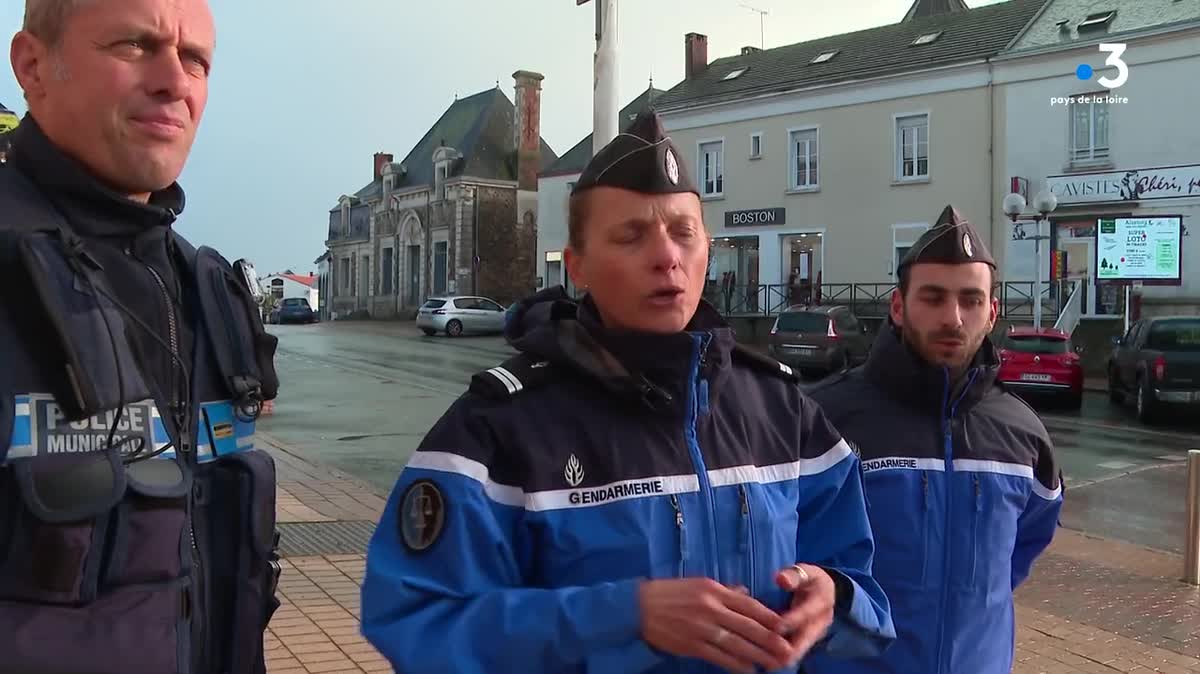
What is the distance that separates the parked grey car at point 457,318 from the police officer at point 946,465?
33.3 metres

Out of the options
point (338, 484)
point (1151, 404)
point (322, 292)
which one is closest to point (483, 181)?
point (322, 292)

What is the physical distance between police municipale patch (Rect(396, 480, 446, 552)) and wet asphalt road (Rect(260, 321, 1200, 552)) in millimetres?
7995

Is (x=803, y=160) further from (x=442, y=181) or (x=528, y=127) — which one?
(x=442, y=181)

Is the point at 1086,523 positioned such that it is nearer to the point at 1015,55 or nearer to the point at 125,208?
the point at 125,208

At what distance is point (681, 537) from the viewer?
70.0 inches

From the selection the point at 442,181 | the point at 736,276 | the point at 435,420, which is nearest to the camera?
the point at 435,420

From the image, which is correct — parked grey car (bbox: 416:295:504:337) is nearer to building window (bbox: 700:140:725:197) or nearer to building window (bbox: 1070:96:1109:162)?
building window (bbox: 700:140:725:197)

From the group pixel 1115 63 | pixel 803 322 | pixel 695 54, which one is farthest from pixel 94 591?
pixel 695 54

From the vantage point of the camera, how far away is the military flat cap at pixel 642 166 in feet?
6.24

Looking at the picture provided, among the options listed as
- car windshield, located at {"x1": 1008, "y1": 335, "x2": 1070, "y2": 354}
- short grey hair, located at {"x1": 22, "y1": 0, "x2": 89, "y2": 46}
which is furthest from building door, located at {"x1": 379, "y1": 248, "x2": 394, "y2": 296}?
short grey hair, located at {"x1": 22, "y1": 0, "x2": 89, "y2": 46}

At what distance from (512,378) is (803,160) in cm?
3219

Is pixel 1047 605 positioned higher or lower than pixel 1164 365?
lower

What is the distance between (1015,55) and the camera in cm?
2764

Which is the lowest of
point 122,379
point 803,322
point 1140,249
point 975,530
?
point 975,530
